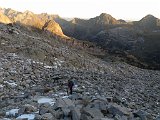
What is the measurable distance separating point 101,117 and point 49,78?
15.8 metres

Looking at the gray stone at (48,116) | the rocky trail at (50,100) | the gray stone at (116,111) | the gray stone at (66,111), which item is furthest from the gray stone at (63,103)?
the gray stone at (116,111)

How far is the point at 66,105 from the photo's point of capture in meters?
17.6

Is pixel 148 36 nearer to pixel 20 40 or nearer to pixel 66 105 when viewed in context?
pixel 20 40

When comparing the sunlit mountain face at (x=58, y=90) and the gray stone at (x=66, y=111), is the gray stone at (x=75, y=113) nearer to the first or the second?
the sunlit mountain face at (x=58, y=90)

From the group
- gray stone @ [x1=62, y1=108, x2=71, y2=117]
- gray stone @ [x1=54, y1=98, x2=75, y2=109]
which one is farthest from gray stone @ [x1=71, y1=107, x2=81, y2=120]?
gray stone @ [x1=54, y1=98, x2=75, y2=109]

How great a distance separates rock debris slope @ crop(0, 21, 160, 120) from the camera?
17281 millimetres

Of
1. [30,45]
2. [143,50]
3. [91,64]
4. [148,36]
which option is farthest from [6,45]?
[148,36]

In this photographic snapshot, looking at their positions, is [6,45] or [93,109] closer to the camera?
[93,109]

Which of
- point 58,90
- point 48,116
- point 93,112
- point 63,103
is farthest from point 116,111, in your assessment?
point 58,90

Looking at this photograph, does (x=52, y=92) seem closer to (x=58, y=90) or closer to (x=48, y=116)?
(x=58, y=90)

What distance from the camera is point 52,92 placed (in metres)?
24.4

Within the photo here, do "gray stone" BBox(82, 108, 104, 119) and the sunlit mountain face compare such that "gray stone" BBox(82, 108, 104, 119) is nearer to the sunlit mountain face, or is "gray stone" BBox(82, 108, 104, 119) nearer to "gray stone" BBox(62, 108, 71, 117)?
the sunlit mountain face

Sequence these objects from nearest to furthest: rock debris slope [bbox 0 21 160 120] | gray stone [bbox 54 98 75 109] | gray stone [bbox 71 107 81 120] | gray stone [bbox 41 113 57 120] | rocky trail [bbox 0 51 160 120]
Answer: gray stone [bbox 41 113 57 120]
gray stone [bbox 71 107 81 120]
rocky trail [bbox 0 51 160 120]
rock debris slope [bbox 0 21 160 120]
gray stone [bbox 54 98 75 109]

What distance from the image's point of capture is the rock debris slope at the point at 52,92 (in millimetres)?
17281
